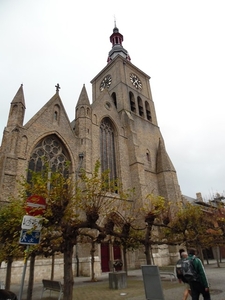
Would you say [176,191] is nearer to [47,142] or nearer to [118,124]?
[118,124]

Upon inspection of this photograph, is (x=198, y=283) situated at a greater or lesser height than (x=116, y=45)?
lesser

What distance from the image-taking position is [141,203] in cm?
1931

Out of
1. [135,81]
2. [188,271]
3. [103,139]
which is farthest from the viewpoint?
[135,81]

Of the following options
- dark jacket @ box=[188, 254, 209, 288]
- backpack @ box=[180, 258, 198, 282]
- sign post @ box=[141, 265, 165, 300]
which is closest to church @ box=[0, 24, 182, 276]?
sign post @ box=[141, 265, 165, 300]

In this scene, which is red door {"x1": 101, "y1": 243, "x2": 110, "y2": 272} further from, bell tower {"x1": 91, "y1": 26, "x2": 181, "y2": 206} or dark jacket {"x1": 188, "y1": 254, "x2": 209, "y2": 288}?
dark jacket {"x1": 188, "y1": 254, "x2": 209, "y2": 288}

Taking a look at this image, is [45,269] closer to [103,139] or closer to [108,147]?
[108,147]

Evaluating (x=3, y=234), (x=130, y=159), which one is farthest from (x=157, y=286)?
(x=130, y=159)

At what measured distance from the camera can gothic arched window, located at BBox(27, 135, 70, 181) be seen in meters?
16.6

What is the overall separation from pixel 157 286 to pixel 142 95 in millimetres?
28640

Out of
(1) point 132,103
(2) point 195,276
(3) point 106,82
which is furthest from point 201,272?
(3) point 106,82

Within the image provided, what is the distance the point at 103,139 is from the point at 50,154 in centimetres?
657

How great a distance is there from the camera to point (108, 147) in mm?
22625

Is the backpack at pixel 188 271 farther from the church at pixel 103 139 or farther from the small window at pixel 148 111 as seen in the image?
the small window at pixel 148 111

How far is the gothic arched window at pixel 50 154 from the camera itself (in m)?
16.6
